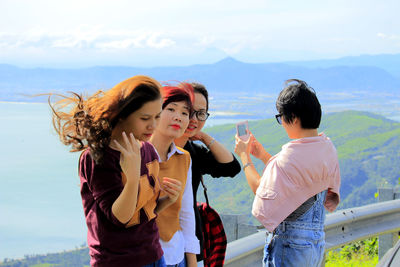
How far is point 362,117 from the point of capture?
2755 centimetres

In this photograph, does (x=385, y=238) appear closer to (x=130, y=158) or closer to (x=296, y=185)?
(x=296, y=185)

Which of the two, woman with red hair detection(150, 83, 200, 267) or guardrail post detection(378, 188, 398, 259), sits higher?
woman with red hair detection(150, 83, 200, 267)

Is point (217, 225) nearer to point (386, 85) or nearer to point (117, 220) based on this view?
point (117, 220)

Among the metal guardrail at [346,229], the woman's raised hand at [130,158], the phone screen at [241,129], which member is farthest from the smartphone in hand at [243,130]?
the woman's raised hand at [130,158]

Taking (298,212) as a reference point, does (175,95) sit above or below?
above

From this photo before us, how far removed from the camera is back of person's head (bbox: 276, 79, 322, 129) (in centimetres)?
307

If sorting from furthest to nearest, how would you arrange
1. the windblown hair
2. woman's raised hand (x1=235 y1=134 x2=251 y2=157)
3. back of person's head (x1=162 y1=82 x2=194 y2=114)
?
woman's raised hand (x1=235 y1=134 x2=251 y2=157), back of person's head (x1=162 y1=82 x2=194 y2=114), the windblown hair

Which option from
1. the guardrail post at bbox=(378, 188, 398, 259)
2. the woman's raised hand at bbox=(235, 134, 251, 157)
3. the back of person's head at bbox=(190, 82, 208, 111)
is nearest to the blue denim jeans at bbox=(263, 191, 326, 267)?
the woman's raised hand at bbox=(235, 134, 251, 157)

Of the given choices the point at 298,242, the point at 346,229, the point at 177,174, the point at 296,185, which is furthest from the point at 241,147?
the point at 346,229

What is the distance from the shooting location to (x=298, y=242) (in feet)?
10.1

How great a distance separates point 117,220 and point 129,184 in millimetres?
154

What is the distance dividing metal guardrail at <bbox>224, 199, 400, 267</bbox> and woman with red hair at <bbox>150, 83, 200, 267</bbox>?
0.77 meters

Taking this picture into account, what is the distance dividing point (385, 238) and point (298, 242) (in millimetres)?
3142

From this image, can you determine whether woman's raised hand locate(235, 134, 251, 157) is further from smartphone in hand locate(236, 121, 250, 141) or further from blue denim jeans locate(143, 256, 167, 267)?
blue denim jeans locate(143, 256, 167, 267)
